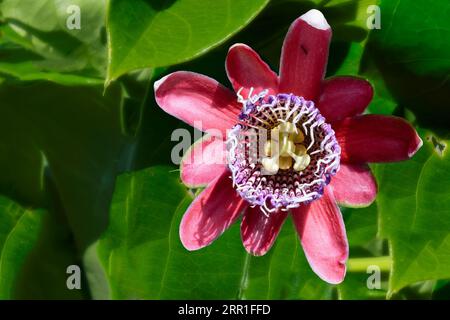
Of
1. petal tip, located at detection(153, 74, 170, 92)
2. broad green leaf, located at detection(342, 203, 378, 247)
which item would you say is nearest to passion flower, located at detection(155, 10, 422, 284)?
petal tip, located at detection(153, 74, 170, 92)

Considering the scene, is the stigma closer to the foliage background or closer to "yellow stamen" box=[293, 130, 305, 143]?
"yellow stamen" box=[293, 130, 305, 143]

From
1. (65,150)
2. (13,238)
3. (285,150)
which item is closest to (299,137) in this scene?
(285,150)

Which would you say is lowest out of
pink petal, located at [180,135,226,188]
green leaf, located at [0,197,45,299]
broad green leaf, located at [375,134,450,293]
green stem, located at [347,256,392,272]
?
green stem, located at [347,256,392,272]

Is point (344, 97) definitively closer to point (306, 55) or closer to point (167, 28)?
point (306, 55)

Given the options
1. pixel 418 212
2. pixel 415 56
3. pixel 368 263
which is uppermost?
pixel 415 56

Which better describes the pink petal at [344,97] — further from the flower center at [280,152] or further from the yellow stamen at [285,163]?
the yellow stamen at [285,163]

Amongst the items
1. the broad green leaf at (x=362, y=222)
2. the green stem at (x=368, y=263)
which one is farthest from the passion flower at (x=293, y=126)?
the green stem at (x=368, y=263)
